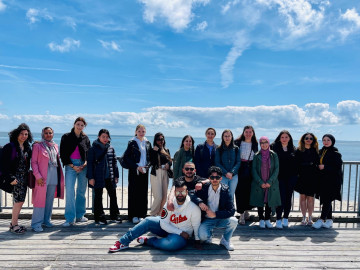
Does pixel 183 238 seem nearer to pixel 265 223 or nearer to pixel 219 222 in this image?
pixel 219 222

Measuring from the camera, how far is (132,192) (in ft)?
18.7

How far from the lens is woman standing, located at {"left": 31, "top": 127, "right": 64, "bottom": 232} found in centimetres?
513

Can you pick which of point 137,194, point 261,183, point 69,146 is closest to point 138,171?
point 137,194

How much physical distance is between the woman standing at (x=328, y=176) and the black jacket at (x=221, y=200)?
211 cm

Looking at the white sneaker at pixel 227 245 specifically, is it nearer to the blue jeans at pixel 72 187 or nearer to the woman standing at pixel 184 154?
the woman standing at pixel 184 154

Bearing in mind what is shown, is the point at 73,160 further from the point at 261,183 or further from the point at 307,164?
the point at 307,164

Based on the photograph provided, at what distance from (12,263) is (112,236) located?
149 cm

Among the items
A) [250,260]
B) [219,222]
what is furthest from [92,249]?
[250,260]

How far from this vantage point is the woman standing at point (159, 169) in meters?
5.58

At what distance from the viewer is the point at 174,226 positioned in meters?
4.37

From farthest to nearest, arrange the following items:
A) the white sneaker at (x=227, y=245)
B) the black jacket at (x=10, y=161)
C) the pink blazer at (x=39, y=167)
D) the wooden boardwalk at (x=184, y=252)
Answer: the pink blazer at (x=39, y=167), the black jacket at (x=10, y=161), the white sneaker at (x=227, y=245), the wooden boardwalk at (x=184, y=252)

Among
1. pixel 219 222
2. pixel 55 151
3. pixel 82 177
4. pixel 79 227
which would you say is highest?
pixel 55 151

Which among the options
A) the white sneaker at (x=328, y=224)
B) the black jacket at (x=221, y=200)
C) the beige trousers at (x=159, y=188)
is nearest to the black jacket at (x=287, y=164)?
the white sneaker at (x=328, y=224)

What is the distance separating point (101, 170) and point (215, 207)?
2176 millimetres
